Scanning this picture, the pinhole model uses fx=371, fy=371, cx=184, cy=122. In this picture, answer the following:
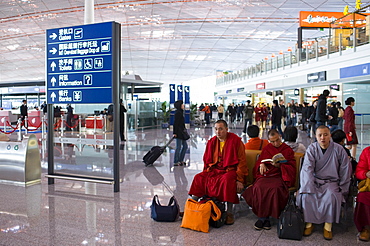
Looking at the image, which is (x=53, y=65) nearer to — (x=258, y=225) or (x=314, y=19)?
(x=258, y=225)

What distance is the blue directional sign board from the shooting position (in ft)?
20.5

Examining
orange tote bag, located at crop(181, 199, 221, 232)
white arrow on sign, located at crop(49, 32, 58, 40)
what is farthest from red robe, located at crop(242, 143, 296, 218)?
white arrow on sign, located at crop(49, 32, 58, 40)

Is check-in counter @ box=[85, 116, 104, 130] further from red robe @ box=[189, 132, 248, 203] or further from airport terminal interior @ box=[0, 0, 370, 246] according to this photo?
red robe @ box=[189, 132, 248, 203]

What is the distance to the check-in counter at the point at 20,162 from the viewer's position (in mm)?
6853

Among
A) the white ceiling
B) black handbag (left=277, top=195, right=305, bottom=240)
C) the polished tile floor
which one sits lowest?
the polished tile floor

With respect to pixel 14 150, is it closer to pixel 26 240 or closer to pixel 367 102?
pixel 26 240

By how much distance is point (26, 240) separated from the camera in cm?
411

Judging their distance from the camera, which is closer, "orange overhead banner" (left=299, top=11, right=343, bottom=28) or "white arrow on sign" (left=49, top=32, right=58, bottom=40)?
"white arrow on sign" (left=49, top=32, right=58, bottom=40)

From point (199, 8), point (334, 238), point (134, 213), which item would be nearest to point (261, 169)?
point (334, 238)

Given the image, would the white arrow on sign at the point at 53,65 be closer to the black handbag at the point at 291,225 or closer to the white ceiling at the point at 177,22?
the black handbag at the point at 291,225

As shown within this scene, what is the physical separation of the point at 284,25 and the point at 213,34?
732 cm

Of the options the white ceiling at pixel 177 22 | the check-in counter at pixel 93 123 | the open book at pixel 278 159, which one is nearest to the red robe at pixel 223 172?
the open book at pixel 278 159

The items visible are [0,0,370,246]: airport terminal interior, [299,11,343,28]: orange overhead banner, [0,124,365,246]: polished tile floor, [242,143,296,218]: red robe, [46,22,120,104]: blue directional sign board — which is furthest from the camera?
[299,11,343,28]: orange overhead banner

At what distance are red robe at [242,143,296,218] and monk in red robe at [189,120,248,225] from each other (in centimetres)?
20
